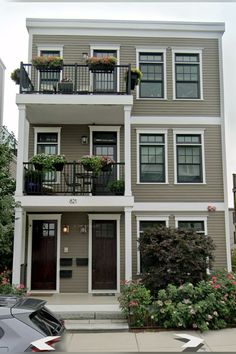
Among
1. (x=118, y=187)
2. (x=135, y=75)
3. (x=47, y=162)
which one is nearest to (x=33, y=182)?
(x=47, y=162)

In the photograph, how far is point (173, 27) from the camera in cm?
1277

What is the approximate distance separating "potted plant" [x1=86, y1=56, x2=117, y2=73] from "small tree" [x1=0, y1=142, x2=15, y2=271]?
363 centimetres

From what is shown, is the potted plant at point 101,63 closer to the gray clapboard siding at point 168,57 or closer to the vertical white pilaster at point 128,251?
the gray clapboard siding at point 168,57

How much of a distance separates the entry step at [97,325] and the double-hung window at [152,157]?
16.4 feet

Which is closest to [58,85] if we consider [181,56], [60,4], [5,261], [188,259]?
[181,56]

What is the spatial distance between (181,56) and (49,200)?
271 inches

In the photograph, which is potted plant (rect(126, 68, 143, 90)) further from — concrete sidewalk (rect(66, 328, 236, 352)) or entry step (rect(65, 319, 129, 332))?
concrete sidewalk (rect(66, 328, 236, 352))

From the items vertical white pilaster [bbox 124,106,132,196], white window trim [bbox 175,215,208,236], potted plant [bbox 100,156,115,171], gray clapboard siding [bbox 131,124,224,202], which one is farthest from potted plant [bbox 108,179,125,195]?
white window trim [bbox 175,215,208,236]

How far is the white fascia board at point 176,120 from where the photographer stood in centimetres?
1242

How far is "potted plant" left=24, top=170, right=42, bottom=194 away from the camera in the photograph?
10.8 m

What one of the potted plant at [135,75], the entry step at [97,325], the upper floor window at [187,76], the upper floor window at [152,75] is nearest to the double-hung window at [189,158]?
the upper floor window at [187,76]

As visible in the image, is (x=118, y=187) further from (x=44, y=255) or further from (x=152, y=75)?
(x=152, y=75)

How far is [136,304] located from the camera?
8281 millimetres

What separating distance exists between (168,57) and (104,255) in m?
7.13
